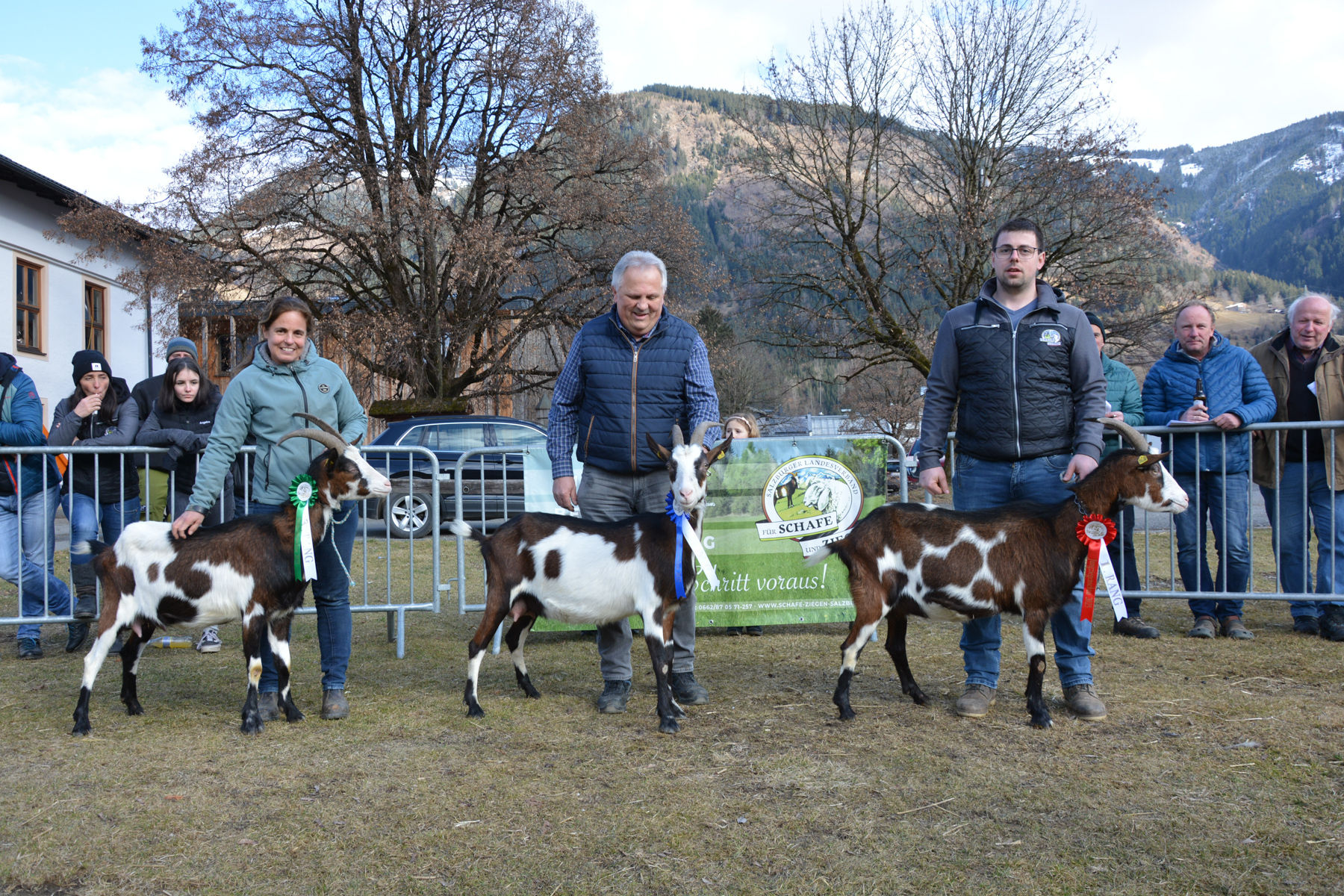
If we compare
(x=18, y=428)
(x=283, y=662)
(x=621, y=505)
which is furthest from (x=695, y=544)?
(x=18, y=428)

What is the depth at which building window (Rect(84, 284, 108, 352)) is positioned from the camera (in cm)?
2555

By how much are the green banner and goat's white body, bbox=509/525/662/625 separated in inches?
81.7

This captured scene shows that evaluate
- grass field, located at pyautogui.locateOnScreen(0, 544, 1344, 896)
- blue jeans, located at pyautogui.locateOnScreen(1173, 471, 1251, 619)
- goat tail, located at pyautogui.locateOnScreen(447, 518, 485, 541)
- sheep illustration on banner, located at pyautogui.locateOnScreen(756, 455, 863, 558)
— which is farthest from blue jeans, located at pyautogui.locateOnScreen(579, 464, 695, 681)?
blue jeans, located at pyautogui.locateOnScreen(1173, 471, 1251, 619)

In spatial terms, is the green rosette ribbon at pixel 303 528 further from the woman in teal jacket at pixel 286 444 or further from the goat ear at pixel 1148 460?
the goat ear at pixel 1148 460

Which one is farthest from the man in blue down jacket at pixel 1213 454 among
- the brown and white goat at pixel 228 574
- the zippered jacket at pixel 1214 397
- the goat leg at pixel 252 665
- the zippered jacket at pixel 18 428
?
the zippered jacket at pixel 18 428

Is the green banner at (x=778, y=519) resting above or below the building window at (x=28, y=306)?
below

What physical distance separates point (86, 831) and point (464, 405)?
66.6 feet

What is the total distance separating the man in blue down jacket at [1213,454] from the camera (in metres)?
6.47

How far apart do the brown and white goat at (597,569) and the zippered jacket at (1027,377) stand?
1.30 m

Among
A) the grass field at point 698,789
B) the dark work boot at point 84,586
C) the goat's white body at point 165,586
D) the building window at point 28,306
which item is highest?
the building window at point 28,306

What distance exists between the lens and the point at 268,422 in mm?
4801

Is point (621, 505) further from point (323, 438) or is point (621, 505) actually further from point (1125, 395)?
point (1125, 395)

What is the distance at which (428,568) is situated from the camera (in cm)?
1039

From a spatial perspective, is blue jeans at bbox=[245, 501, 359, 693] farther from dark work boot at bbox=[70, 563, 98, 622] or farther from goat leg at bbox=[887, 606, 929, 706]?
goat leg at bbox=[887, 606, 929, 706]
